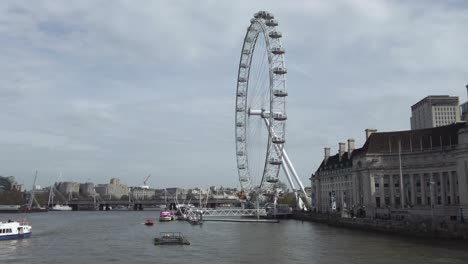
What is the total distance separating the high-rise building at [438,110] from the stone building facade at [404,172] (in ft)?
195

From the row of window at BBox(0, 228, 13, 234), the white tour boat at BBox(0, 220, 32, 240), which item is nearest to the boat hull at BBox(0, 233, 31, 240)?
the white tour boat at BBox(0, 220, 32, 240)

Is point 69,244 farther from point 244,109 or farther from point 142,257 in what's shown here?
point 244,109

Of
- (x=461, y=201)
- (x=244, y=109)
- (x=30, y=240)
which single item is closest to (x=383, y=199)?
(x=461, y=201)

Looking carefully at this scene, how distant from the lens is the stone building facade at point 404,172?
6619cm

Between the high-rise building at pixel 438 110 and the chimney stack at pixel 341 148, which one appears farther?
the high-rise building at pixel 438 110

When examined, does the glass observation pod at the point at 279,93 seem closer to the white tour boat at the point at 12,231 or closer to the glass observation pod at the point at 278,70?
the glass observation pod at the point at 278,70

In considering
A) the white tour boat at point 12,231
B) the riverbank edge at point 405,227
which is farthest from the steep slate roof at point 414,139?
the white tour boat at point 12,231

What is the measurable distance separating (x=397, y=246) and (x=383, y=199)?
36436mm

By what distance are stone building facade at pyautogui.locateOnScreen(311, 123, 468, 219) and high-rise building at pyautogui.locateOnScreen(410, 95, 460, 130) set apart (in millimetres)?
59439

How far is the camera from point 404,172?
238 ft

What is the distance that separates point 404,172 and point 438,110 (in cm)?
7309

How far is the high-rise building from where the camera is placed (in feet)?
444

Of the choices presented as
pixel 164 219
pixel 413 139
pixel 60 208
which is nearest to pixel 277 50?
pixel 413 139

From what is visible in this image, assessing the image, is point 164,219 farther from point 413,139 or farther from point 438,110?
point 438,110
